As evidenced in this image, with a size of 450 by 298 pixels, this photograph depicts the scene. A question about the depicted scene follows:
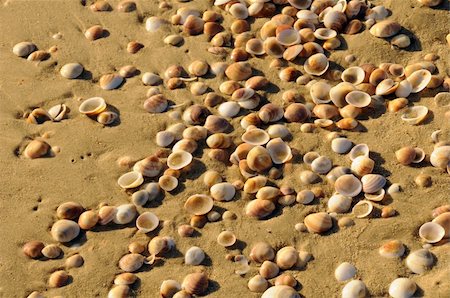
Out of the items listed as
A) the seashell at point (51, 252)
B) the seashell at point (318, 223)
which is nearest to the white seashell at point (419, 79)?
the seashell at point (318, 223)

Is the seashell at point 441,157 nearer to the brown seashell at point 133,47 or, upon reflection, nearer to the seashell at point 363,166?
the seashell at point 363,166

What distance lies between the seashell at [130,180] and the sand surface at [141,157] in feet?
0.12

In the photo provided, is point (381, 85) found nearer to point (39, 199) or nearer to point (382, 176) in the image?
point (382, 176)

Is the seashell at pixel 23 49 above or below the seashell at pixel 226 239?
above

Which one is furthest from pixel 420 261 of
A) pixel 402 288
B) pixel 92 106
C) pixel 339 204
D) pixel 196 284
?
pixel 92 106

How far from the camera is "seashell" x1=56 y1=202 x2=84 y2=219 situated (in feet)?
9.99

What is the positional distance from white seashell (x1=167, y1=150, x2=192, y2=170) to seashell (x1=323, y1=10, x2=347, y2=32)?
1.29m

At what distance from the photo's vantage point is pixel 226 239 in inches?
115

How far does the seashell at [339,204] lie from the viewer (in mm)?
2955

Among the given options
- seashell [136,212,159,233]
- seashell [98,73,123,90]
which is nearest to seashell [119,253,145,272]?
seashell [136,212,159,233]

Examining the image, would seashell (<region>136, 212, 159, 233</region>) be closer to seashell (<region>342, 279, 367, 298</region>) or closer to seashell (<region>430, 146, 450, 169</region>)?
seashell (<region>342, 279, 367, 298</region>)

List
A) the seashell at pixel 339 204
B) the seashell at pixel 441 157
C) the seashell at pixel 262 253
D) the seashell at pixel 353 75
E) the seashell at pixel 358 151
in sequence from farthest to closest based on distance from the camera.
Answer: the seashell at pixel 353 75, the seashell at pixel 358 151, the seashell at pixel 441 157, the seashell at pixel 339 204, the seashell at pixel 262 253

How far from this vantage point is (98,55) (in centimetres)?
392

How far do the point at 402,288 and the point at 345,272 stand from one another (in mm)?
239
